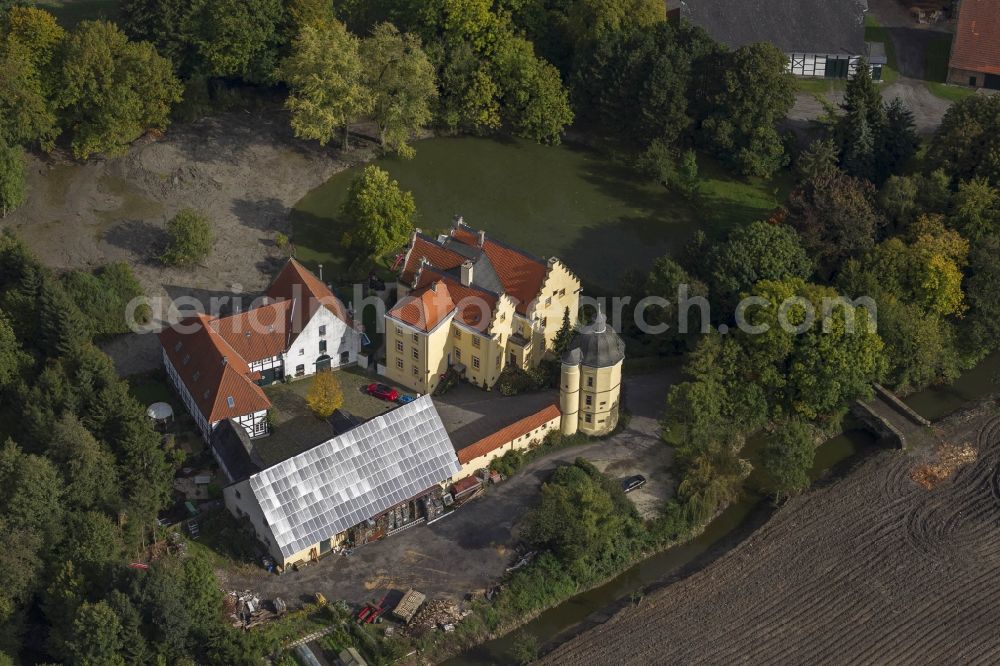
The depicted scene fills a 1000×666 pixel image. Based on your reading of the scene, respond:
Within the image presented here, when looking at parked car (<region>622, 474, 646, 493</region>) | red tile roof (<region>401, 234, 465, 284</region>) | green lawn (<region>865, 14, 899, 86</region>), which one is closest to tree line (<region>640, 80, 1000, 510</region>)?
parked car (<region>622, 474, 646, 493</region>)

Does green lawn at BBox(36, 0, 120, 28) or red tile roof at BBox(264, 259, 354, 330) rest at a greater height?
green lawn at BBox(36, 0, 120, 28)

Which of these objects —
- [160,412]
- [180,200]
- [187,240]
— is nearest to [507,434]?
[160,412]

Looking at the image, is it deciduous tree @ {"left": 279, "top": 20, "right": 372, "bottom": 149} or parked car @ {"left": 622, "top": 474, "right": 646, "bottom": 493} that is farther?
deciduous tree @ {"left": 279, "top": 20, "right": 372, "bottom": 149}

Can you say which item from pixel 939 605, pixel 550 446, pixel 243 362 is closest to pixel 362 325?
pixel 243 362

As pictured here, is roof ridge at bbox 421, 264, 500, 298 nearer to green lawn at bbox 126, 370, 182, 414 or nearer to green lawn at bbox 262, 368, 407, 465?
green lawn at bbox 262, 368, 407, 465

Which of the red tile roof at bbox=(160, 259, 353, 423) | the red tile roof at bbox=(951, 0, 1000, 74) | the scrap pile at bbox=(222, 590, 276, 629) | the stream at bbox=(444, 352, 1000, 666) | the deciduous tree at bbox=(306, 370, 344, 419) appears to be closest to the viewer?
the scrap pile at bbox=(222, 590, 276, 629)

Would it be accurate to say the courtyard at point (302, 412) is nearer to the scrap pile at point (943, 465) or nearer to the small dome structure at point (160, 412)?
the small dome structure at point (160, 412)

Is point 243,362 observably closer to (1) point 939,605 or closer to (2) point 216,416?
(2) point 216,416
